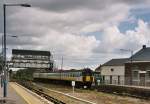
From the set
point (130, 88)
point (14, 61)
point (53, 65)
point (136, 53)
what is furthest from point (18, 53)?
point (130, 88)

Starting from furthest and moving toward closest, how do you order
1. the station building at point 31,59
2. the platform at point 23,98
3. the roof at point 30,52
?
the roof at point 30,52, the station building at point 31,59, the platform at point 23,98

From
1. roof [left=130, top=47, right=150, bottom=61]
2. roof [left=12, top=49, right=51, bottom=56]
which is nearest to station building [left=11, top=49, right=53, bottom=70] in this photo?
roof [left=12, top=49, right=51, bottom=56]

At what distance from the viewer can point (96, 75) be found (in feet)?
239

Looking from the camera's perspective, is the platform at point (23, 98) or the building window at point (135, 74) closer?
the platform at point (23, 98)

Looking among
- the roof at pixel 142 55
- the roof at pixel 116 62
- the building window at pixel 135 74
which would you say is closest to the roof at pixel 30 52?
the roof at pixel 116 62

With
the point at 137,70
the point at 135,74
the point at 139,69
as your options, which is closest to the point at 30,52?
the point at 135,74

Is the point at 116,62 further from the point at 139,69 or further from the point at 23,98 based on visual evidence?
the point at 23,98

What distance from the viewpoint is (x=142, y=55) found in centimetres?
7569

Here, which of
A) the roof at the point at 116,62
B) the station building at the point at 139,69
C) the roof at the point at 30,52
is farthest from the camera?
the roof at the point at 30,52

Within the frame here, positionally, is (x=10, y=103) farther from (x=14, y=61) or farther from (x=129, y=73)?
(x=14, y=61)

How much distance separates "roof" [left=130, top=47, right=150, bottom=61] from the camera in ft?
239

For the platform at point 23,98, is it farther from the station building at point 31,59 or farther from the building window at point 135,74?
the station building at point 31,59

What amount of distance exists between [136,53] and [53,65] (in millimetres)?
60333

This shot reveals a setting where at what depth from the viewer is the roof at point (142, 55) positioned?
239 feet
